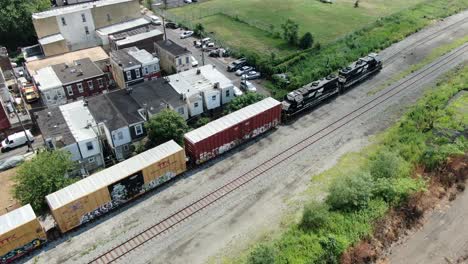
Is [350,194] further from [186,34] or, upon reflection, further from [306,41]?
[186,34]

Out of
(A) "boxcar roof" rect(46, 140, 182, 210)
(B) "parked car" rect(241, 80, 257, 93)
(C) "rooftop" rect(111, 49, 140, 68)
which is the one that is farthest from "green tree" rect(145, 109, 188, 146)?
(C) "rooftop" rect(111, 49, 140, 68)

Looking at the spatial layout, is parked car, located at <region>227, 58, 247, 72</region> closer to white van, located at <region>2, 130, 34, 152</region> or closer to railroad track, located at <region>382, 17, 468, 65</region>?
railroad track, located at <region>382, 17, 468, 65</region>

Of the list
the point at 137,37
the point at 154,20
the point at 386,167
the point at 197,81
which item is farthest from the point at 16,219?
the point at 154,20

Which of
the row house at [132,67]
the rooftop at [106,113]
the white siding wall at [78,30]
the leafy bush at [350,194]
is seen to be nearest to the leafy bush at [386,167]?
the leafy bush at [350,194]

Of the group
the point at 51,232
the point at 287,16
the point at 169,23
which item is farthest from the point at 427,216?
the point at 169,23

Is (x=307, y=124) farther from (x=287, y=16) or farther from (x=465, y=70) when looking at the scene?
(x=287, y=16)

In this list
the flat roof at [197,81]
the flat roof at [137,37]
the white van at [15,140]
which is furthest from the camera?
the flat roof at [137,37]

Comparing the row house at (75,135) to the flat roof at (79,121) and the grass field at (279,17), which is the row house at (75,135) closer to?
the flat roof at (79,121)
